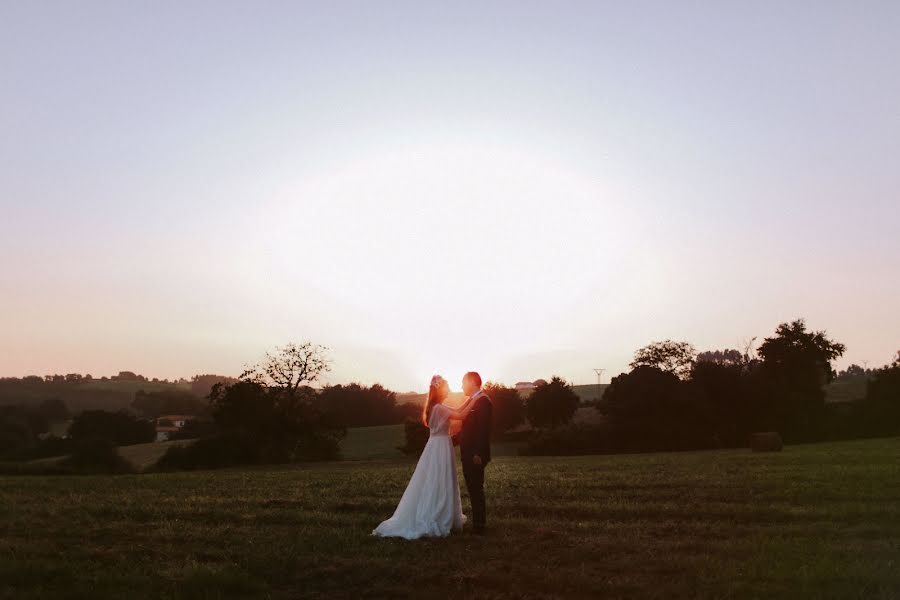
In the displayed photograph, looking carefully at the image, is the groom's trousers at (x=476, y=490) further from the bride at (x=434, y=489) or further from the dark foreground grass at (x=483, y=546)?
the dark foreground grass at (x=483, y=546)

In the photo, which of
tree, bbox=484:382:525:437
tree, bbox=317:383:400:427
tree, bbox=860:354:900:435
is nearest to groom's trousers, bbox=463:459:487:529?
tree, bbox=860:354:900:435

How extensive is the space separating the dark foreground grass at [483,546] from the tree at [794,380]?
174 ft

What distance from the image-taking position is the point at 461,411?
14953 millimetres

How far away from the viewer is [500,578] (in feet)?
33.5

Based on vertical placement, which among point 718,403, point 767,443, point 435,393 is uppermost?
point 435,393

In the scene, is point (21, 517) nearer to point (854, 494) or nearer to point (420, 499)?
point (420, 499)

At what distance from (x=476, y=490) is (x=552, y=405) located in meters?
74.5

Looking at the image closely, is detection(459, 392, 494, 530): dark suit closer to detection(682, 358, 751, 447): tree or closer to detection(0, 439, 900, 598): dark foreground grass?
detection(0, 439, 900, 598): dark foreground grass

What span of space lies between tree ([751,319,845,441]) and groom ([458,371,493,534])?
62959mm

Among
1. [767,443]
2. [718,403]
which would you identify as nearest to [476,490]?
[767,443]

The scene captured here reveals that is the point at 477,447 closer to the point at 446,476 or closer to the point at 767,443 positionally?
the point at 446,476

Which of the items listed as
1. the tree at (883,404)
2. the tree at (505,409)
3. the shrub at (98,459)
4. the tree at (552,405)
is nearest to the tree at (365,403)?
the tree at (505,409)

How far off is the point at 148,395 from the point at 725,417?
289ft

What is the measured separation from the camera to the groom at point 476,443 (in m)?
14.4
